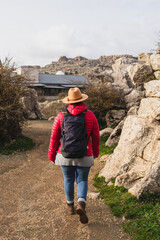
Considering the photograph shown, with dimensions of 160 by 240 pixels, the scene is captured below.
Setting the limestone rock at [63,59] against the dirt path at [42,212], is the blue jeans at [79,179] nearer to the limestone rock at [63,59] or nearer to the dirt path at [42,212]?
the dirt path at [42,212]

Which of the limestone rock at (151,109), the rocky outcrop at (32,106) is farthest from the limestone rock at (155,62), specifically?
the rocky outcrop at (32,106)

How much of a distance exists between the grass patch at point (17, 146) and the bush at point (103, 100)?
4364 millimetres

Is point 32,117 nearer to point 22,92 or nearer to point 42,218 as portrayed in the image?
point 22,92

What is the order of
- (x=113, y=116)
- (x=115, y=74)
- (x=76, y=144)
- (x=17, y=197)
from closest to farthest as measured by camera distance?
1. (x=76, y=144)
2. (x=17, y=197)
3. (x=113, y=116)
4. (x=115, y=74)

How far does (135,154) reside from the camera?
218 inches

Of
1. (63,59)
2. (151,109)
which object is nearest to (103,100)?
(151,109)

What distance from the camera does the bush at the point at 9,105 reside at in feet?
29.4

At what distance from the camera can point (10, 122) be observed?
9367mm

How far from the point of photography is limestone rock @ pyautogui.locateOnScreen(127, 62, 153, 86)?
1255 cm

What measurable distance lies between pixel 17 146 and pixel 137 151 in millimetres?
5429

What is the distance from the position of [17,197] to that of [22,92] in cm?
587

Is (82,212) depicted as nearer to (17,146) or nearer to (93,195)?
(93,195)

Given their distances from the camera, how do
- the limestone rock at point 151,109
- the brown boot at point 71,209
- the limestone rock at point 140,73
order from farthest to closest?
the limestone rock at point 140,73 < the limestone rock at point 151,109 < the brown boot at point 71,209

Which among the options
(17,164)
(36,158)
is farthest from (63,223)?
(36,158)
